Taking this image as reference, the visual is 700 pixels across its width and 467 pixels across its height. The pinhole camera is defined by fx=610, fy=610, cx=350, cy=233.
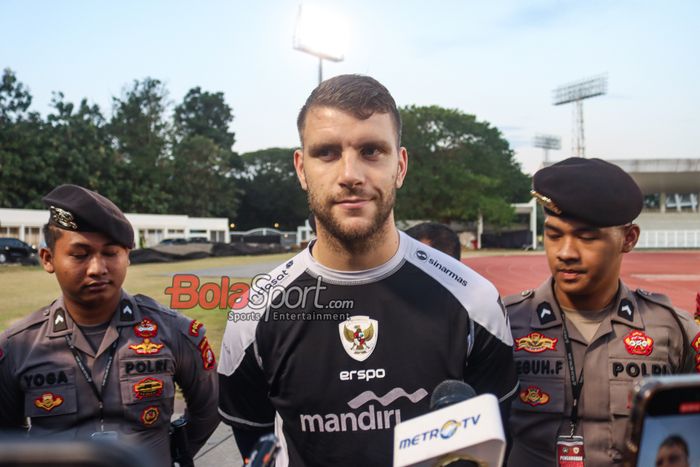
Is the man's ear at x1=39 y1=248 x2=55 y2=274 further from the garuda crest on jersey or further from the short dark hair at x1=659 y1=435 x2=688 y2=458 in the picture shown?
the short dark hair at x1=659 y1=435 x2=688 y2=458

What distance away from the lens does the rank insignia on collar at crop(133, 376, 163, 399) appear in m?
2.79

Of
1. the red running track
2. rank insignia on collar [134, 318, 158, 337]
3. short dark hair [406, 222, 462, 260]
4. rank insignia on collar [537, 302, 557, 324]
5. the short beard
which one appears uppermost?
the short beard

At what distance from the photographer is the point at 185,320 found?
3.12 meters

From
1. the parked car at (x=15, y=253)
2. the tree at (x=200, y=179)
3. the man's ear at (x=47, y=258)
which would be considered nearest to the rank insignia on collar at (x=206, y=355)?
the man's ear at (x=47, y=258)

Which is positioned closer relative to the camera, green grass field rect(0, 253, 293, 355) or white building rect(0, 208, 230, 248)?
green grass field rect(0, 253, 293, 355)

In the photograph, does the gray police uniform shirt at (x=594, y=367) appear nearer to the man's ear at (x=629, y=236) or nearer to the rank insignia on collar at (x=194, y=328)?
the man's ear at (x=629, y=236)

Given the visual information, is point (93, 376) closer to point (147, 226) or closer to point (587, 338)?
point (587, 338)

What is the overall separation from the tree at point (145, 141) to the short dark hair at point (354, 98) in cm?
5339

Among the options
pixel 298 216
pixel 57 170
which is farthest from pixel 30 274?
pixel 298 216

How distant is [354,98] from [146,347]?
1.64 metres

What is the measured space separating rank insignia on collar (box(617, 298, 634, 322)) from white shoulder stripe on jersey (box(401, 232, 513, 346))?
2.20ft

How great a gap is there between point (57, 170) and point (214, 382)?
4765 cm

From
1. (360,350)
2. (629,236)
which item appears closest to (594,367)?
(629,236)

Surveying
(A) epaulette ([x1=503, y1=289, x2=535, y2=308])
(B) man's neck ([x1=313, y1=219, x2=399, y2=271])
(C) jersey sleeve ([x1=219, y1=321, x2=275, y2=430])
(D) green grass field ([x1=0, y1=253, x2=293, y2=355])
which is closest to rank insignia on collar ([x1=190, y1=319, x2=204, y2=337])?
(C) jersey sleeve ([x1=219, y1=321, x2=275, y2=430])
